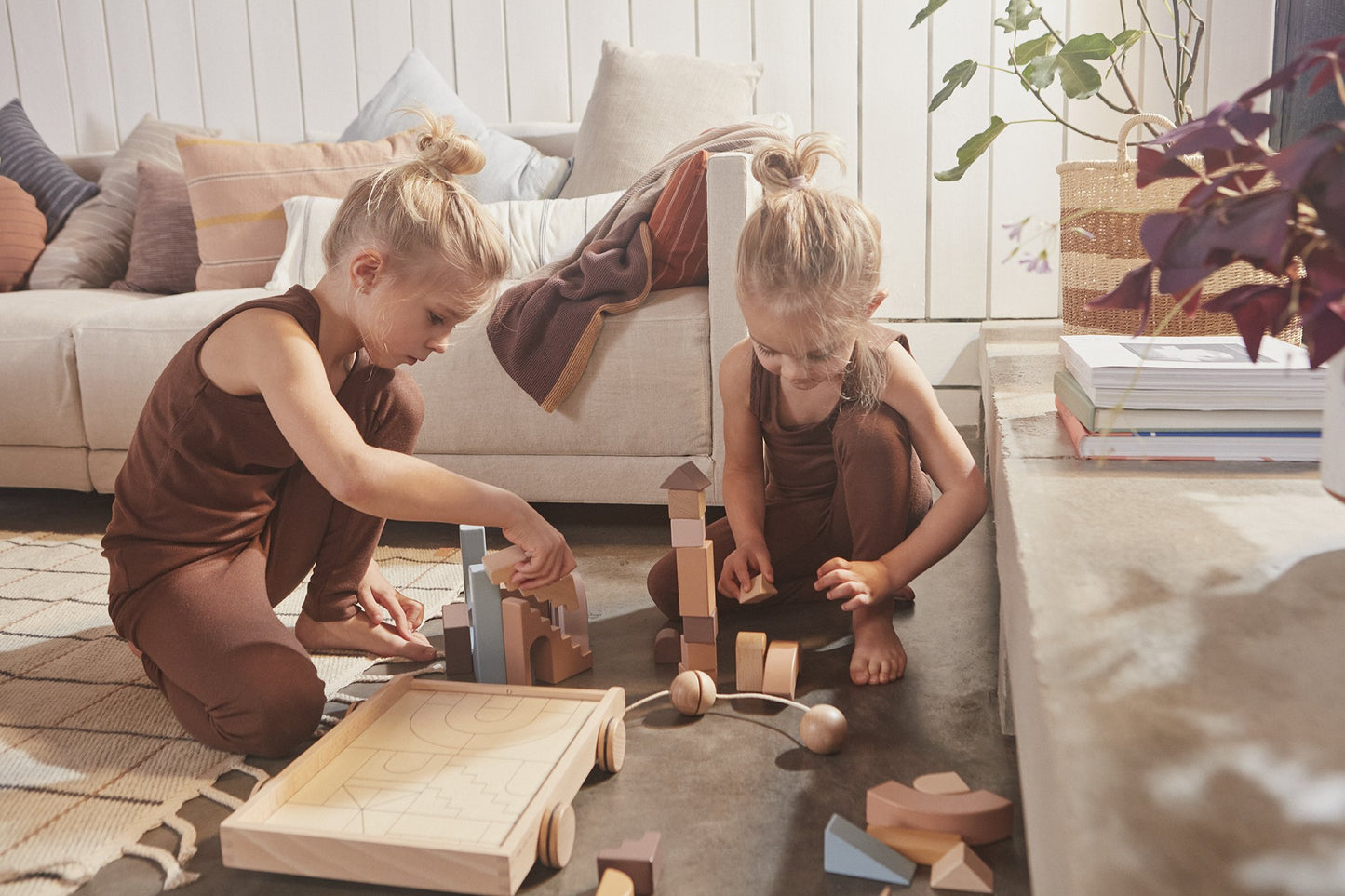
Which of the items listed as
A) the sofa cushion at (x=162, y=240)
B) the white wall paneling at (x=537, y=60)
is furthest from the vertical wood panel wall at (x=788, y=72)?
the sofa cushion at (x=162, y=240)

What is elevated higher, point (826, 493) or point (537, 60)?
point (537, 60)

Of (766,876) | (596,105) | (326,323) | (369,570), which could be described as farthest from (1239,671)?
(596,105)

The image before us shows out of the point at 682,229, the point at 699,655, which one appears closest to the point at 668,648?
the point at 699,655

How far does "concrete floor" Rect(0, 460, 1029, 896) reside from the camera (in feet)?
2.83

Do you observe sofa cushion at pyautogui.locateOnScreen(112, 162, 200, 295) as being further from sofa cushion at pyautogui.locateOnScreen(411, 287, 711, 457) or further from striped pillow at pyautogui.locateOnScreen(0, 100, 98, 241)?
sofa cushion at pyautogui.locateOnScreen(411, 287, 711, 457)

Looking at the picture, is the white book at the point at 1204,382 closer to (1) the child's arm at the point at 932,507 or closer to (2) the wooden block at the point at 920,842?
(1) the child's arm at the point at 932,507

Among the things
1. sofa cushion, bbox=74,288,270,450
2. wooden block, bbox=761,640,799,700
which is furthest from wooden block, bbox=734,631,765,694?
sofa cushion, bbox=74,288,270,450

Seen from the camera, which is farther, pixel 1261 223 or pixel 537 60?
pixel 537 60

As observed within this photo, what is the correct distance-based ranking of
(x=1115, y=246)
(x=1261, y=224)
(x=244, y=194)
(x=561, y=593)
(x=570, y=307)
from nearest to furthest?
(x=1261, y=224) → (x=561, y=593) → (x=1115, y=246) → (x=570, y=307) → (x=244, y=194)

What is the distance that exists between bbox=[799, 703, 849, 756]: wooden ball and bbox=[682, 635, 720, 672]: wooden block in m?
0.19

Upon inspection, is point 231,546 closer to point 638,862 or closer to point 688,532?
point 688,532

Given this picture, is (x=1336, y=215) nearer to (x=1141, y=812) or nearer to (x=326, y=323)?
(x=1141, y=812)

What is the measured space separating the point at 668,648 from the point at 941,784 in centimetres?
44

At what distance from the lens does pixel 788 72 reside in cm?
279
